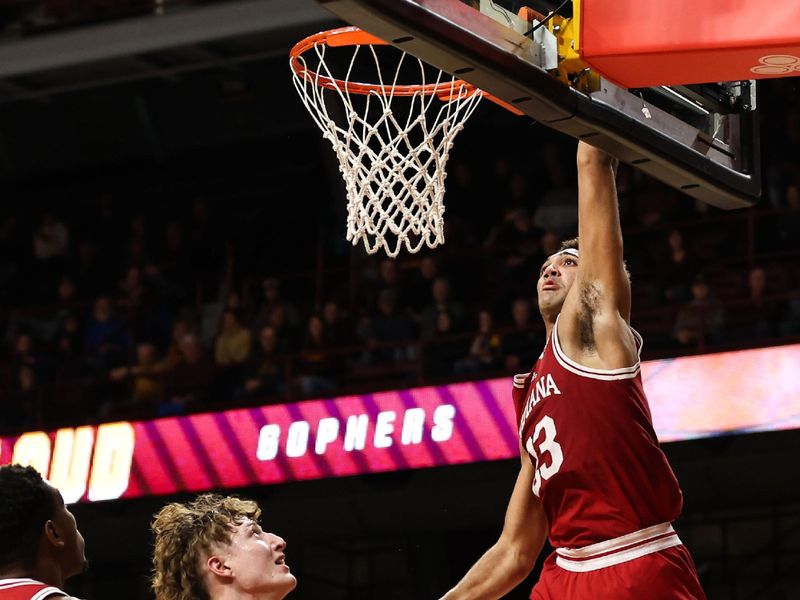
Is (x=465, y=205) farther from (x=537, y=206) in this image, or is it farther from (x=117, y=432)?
(x=117, y=432)

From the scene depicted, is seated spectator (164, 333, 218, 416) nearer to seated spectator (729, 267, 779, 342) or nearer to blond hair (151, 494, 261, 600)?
seated spectator (729, 267, 779, 342)

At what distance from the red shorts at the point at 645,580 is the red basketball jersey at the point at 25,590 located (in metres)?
1.32

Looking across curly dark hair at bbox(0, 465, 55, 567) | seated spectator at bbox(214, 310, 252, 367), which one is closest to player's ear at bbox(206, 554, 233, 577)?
curly dark hair at bbox(0, 465, 55, 567)

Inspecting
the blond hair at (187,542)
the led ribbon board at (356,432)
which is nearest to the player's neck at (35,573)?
the blond hair at (187,542)

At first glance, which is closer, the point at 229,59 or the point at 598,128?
the point at 598,128

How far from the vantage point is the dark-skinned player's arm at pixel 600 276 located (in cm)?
345

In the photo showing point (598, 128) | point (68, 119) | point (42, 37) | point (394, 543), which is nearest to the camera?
point (598, 128)

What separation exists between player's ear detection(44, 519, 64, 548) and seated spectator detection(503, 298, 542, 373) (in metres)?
6.69

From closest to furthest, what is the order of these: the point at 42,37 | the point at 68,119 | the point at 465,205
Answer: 1. the point at 465,205
2. the point at 42,37
3. the point at 68,119

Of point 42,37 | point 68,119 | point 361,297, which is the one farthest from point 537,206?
point 68,119

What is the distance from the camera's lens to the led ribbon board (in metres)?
8.80

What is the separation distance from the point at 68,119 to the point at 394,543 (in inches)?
272

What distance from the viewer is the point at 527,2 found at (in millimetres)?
3637

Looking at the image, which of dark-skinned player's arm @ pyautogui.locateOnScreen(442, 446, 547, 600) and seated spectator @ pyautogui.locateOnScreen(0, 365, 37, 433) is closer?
dark-skinned player's arm @ pyautogui.locateOnScreen(442, 446, 547, 600)
